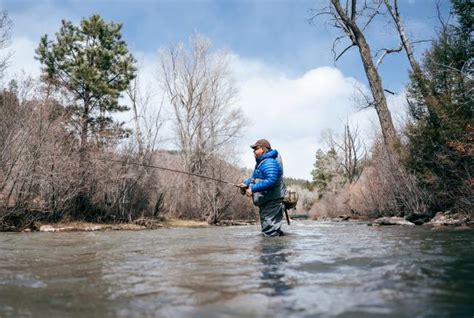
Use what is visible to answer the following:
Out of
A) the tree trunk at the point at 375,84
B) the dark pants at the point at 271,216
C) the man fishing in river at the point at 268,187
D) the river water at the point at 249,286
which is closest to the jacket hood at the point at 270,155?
the man fishing in river at the point at 268,187

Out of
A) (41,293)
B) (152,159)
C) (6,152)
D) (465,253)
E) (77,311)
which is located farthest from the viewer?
(152,159)

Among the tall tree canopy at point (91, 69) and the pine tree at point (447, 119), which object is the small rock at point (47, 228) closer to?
the tall tree canopy at point (91, 69)

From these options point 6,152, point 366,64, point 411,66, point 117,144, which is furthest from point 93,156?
point 411,66

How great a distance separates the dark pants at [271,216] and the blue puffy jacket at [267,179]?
0.14 metres

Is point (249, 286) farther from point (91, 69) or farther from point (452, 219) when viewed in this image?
point (91, 69)

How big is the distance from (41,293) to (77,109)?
23.1 metres

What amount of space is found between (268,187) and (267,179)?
6.2 inches

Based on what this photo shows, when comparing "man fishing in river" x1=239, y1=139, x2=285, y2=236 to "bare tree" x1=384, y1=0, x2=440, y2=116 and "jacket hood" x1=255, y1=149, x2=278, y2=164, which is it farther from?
"bare tree" x1=384, y1=0, x2=440, y2=116

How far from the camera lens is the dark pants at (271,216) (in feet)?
27.1

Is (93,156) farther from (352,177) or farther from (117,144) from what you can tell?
(352,177)

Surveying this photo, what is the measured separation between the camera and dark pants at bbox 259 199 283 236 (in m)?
8.27

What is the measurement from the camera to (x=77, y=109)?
2439 cm

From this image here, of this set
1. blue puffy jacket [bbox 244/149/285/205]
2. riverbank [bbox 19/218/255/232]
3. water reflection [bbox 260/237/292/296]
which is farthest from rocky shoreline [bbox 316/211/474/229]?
riverbank [bbox 19/218/255/232]

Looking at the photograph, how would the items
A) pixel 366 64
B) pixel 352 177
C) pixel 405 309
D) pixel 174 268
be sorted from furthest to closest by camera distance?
pixel 352 177, pixel 366 64, pixel 174 268, pixel 405 309
